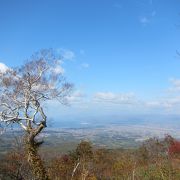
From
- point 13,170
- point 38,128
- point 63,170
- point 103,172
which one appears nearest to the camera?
→ point 38,128

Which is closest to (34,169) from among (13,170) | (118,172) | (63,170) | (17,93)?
(17,93)

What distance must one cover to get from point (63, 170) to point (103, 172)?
19.2 feet

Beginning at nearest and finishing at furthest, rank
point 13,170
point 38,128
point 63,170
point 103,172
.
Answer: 1. point 38,128
2. point 13,170
3. point 63,170
4. point 103,172

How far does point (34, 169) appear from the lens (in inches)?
751

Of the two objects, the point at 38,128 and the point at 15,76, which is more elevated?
the point at 15,76

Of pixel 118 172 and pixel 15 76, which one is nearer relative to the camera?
pixel 15 76

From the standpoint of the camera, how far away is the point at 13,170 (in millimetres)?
32500

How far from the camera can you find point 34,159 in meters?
19.2

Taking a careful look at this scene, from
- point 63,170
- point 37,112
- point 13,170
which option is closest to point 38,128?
point 37,112

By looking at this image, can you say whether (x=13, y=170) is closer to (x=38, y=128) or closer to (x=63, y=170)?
(x=63, y=170)

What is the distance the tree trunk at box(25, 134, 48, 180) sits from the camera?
62.3ft

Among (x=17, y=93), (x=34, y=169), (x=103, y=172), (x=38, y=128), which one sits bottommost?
(x=103, y=172)

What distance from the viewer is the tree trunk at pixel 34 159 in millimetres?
18984

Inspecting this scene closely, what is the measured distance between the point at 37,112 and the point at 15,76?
2740mm
